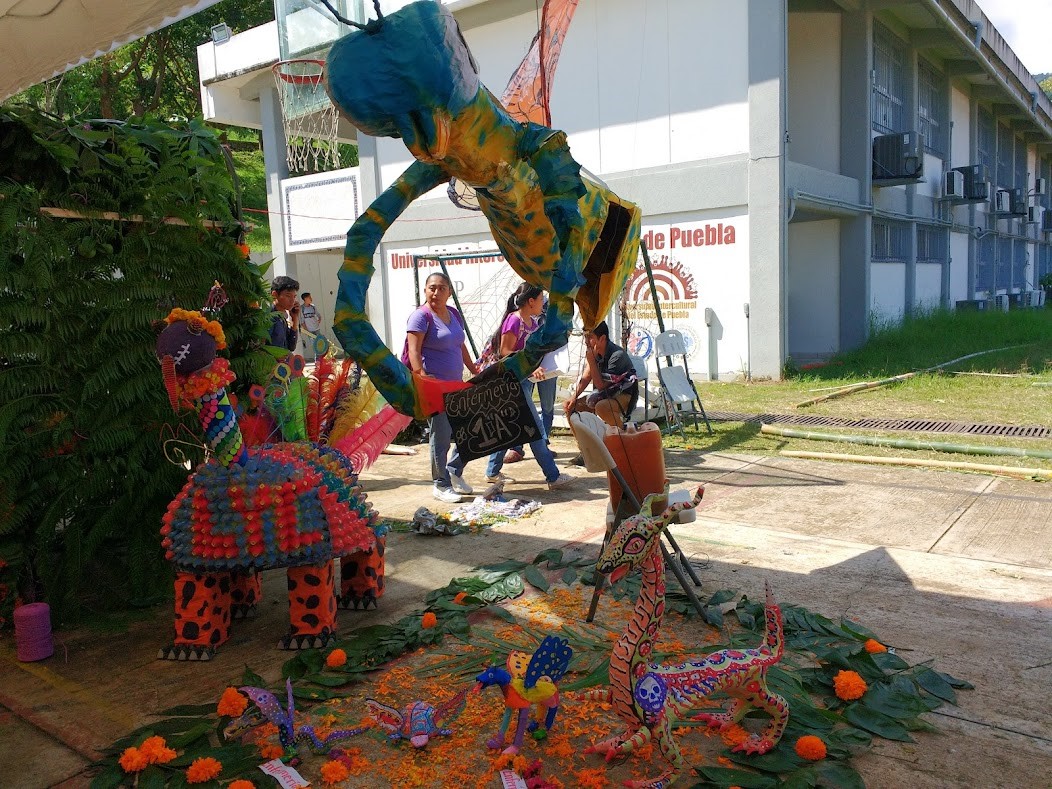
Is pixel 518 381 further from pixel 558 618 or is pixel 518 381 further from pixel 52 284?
pixel 52 284

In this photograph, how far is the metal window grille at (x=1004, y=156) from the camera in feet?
79.7

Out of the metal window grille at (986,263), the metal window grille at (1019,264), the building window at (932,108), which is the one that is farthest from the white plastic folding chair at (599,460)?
the metal window grille at (1019,264)

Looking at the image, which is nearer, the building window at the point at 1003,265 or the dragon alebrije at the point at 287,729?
the dragon alebrije at the point at 287,729

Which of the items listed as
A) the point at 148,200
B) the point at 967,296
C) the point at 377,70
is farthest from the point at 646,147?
the point at 967,296

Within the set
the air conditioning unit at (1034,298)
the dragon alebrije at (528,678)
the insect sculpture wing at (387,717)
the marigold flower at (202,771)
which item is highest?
the air conditioning unit at (1034,298)

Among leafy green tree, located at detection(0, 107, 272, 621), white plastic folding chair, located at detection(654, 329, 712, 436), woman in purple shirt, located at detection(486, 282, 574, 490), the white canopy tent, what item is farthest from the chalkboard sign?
white plastic folding chair, located at detection(654, 329, 712, 436)

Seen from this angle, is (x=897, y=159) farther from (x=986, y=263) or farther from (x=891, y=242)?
(x=986, y=263)

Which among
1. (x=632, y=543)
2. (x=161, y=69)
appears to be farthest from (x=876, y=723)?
(x=161, y=69)

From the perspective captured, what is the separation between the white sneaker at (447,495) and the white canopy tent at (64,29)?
12.2 ft

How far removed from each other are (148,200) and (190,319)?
1363 mm

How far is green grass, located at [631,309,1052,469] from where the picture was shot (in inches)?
306

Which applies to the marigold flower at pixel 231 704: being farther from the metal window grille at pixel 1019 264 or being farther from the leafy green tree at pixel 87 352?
the metal window grille at pixel 1019 264

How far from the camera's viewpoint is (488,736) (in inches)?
116

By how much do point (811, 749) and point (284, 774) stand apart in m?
1.76
